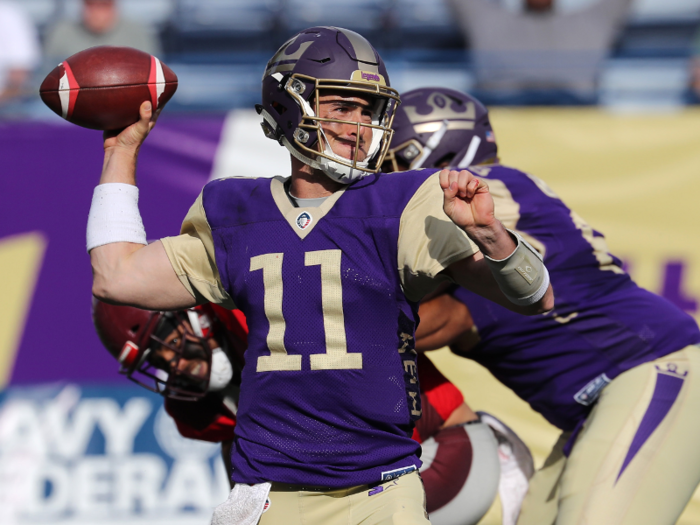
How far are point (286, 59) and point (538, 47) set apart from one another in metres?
4.07

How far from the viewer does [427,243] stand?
208 cm

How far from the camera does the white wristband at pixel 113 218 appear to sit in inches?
91.2

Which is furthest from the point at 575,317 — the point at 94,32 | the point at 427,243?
the point at 94,32

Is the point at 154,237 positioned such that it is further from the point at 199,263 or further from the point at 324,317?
the point at 324,317

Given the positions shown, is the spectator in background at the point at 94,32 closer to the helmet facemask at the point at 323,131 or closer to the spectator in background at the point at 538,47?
the spectator in background at the point at 538,47

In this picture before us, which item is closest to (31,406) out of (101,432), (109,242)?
(101,432)

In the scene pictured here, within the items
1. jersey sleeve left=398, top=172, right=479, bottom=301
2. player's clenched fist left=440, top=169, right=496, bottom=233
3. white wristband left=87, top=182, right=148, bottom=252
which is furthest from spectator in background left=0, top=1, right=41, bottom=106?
player's clenched fist left=440, top=169, right=496, bottom=233

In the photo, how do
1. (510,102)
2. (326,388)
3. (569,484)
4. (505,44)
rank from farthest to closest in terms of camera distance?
1. (505,44)
2. (510,102)
3. (569,484)
4. (326,388)

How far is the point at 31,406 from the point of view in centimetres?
467

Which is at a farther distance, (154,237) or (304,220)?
(154,237)

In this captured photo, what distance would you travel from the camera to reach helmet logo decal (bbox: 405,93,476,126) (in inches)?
126

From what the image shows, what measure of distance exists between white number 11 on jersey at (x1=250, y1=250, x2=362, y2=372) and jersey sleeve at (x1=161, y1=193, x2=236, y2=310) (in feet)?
0.71

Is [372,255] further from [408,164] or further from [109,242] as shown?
[408,164]

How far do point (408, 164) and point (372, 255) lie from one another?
1140mm
